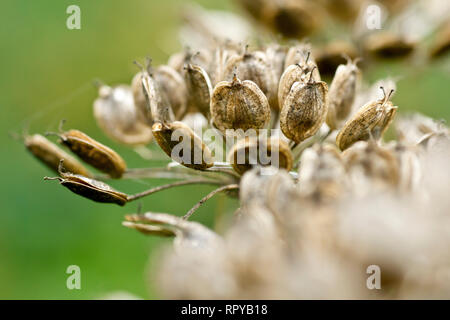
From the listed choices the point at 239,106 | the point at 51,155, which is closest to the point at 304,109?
the point at 239,106

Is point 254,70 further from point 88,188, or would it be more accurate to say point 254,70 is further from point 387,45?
point 387,45

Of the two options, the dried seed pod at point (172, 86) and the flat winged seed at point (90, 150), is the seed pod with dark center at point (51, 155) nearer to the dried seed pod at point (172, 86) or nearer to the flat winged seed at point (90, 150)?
the flat winged seed at point (90, 150)

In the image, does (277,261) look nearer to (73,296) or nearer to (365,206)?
(365,206)

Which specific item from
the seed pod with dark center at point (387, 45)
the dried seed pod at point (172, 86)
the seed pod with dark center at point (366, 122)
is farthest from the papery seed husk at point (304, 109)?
the seed pod with dark center at point (387, 45)

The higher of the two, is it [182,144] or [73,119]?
[73,119]

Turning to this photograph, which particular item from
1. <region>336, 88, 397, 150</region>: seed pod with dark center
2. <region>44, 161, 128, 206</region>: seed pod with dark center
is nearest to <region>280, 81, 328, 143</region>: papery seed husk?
<region>336, 88, 397, 150</region>: seed pod with dark center

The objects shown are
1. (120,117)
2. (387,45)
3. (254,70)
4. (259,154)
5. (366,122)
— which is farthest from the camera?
(387,45)

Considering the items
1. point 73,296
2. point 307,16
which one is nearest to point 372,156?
point 307,16
